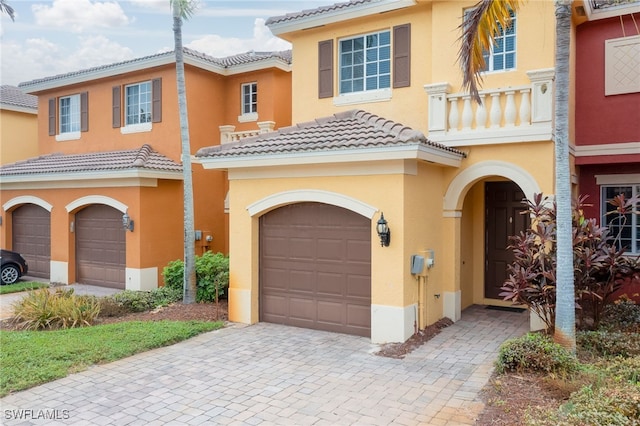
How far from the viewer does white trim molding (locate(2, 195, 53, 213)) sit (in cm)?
1686

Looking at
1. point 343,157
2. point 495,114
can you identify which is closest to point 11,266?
point 343,157

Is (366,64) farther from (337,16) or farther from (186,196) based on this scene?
(186,196)

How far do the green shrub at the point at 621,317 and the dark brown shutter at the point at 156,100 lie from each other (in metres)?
14.0

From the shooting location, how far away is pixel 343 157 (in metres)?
9.34

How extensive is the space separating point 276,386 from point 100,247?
1105cm

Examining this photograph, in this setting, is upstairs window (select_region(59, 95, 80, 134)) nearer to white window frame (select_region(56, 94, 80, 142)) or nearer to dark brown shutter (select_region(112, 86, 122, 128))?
white window frame (select_region(56, 94, 80, 142))

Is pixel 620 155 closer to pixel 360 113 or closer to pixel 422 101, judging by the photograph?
pixel 422 101

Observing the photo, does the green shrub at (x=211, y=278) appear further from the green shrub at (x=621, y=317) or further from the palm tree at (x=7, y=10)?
the palm tree at (x=7, y=10)

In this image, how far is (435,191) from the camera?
1055 centimetres

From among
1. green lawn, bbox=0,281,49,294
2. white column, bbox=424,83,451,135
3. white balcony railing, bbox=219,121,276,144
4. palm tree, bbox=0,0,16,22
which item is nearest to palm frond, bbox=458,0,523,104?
white column, bbox=424,83,451,135

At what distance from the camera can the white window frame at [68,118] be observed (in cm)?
1878

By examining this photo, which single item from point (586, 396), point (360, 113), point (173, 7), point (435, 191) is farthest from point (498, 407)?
point (173, 7)

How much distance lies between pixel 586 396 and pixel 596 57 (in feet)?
30.1

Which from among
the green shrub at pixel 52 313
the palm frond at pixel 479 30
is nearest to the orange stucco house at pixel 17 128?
the green shrub at pixel 52 313
